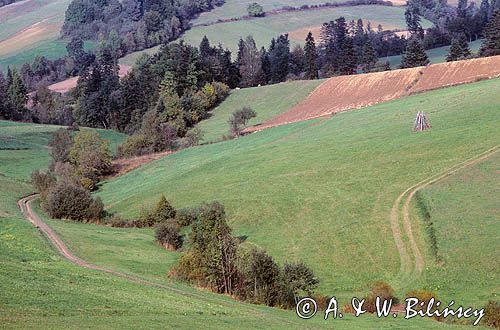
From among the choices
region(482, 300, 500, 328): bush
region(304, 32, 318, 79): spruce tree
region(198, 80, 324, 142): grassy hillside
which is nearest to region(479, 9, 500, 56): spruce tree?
region(198, 80, 324, 142): grassy hillside

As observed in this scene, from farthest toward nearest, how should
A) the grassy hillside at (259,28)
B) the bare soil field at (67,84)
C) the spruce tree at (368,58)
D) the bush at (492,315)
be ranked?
the grassy hillside at (259,28) → the bare soil field at (67,84) → the spruce tree at (368,58) → the bush at (492,315)

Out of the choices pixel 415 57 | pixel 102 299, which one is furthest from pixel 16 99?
pixel 102 299

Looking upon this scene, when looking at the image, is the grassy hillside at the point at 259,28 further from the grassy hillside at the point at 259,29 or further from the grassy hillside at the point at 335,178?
the grassy hillside at the point at 335,178

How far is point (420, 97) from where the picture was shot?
288 feet

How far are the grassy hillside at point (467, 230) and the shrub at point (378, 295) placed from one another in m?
2.74

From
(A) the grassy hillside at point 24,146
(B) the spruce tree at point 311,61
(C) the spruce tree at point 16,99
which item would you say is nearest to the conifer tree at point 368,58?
(B) the spruce tree at point 311,61

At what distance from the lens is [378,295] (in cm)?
3862

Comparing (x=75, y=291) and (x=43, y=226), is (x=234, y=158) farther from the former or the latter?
(x=75, y=291)

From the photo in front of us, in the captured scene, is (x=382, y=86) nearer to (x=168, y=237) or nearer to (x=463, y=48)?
(x=463, y=48)

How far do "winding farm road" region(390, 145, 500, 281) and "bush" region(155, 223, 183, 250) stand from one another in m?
16.3

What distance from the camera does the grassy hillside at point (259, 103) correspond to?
360ft

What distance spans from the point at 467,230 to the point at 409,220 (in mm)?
5298

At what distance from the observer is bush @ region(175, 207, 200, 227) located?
5979 centimetres

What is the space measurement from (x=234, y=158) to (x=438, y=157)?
81.6 feet
